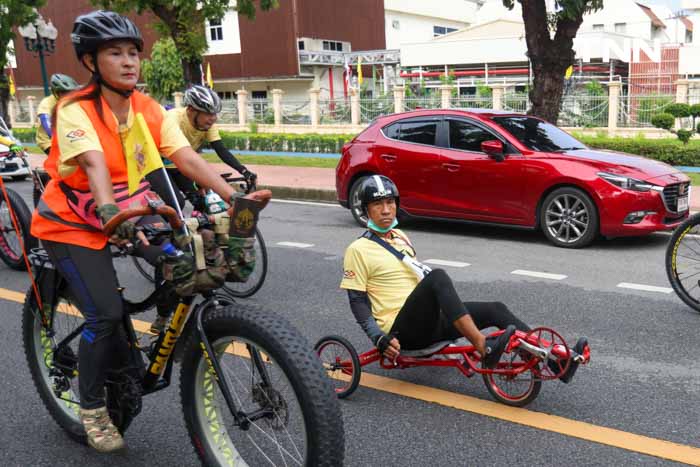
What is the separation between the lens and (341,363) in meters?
4.41

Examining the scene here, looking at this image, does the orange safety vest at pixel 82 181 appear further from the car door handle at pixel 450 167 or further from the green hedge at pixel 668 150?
the green hedge at pixel 668 150

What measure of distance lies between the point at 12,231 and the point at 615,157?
6773 mm

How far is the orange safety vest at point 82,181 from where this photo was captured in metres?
3.22

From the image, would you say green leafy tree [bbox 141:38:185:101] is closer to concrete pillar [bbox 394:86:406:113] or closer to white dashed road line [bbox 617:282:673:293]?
concrete pillar [bbox 394:86:406:113]

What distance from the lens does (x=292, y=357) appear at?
2676 millimetres

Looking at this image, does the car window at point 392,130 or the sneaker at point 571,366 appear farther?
the car window at point 392,130

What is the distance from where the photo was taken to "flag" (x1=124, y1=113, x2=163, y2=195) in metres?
2.79

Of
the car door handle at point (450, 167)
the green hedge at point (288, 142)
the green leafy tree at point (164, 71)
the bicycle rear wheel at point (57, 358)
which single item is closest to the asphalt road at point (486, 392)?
the bicycle rear wheel at point (57, 358)

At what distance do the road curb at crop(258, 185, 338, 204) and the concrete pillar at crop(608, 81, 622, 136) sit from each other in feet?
43.4

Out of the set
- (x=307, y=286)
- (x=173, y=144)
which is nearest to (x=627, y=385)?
(x=173, y=144)

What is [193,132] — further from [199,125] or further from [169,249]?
[169,249]

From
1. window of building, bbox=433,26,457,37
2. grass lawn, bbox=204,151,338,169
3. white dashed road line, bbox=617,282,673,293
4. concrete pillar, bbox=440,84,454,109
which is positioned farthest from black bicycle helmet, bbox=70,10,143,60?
window of building, bbox=433,26,457,37

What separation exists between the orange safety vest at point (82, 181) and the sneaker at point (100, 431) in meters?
0.76

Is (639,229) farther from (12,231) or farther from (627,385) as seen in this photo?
(12,231)
